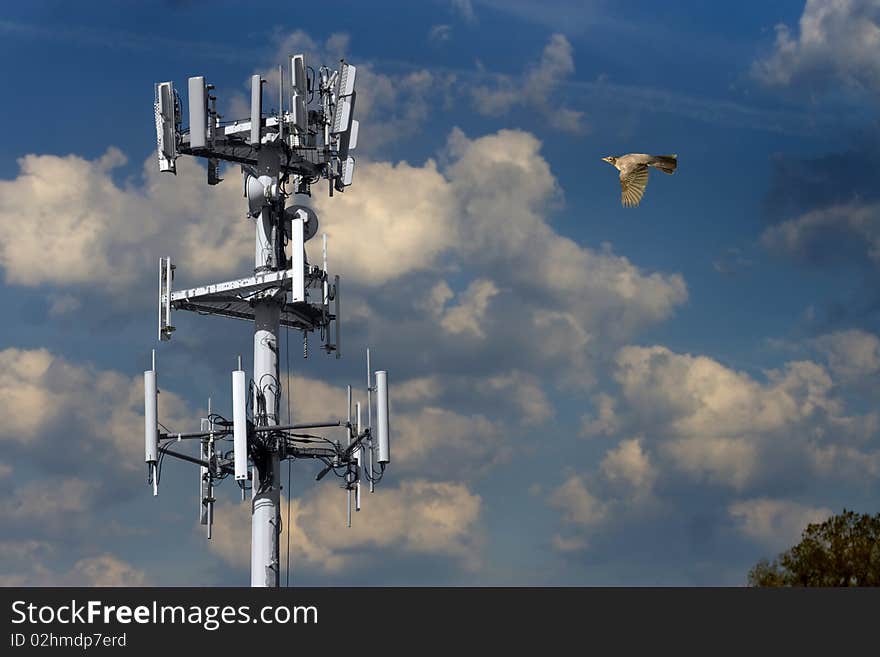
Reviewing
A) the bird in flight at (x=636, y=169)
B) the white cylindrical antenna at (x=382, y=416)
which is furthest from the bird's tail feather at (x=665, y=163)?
the white cylindrical antenna at (x=382, y=416)

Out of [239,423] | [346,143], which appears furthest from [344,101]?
[239,423]

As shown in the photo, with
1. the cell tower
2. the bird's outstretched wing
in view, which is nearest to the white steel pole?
the cell tower

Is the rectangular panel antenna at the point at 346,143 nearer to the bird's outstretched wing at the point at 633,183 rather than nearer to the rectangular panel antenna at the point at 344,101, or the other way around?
the rectangular panel antenna at the point at 344,101

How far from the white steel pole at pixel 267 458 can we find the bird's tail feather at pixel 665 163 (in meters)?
23.3

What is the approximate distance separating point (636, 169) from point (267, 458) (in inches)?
938

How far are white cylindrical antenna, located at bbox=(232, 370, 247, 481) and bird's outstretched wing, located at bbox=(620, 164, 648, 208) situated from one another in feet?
70.9

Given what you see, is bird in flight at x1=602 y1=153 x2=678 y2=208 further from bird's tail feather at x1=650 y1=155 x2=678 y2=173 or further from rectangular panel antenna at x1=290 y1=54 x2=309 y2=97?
rectangular panel antenna at x1=290 y1=54 x2=309 y2=97

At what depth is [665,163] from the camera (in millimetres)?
50625

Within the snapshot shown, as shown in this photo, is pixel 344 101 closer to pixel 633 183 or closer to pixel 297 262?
pixel 297 262

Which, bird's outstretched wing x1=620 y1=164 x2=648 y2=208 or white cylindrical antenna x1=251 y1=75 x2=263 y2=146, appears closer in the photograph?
bird's outstretched wing x1=620 y1=164 x2=648 y2=208

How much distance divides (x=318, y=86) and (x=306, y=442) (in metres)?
14.3

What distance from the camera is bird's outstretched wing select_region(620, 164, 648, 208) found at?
4912cm
